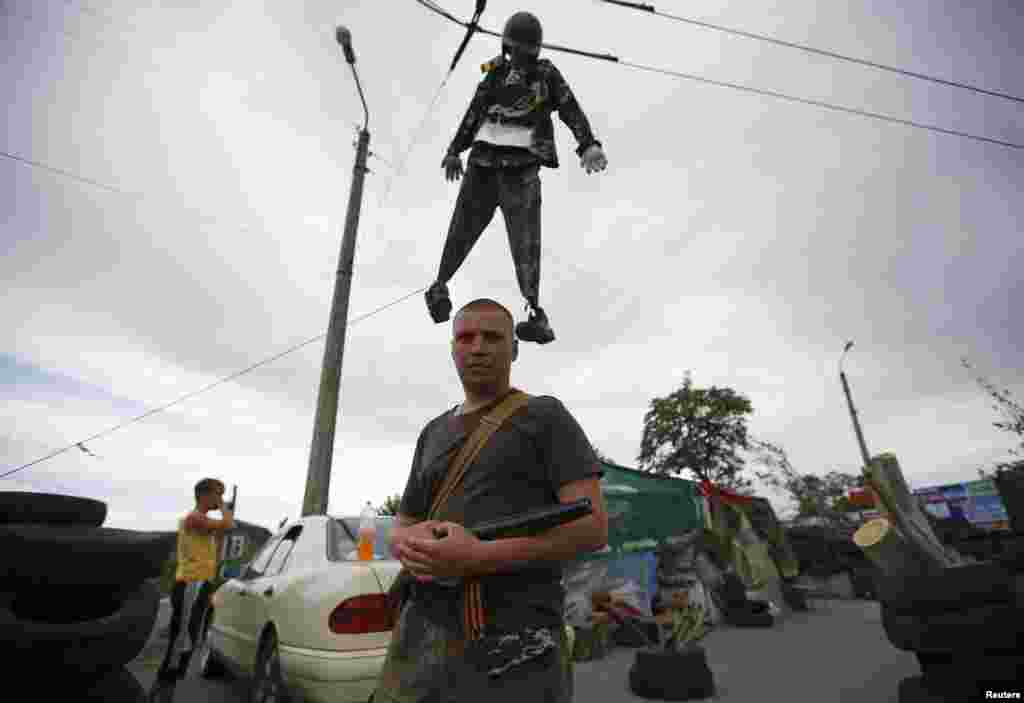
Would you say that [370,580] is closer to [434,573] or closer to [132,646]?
[132,646]

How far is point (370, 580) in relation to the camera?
3504 millimetres

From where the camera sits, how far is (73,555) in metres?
1.43

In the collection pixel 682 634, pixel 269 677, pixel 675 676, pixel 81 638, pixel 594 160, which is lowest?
pixel 675 676

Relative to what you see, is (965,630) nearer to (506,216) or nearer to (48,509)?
(506,216)

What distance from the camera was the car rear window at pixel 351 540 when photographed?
3.94m

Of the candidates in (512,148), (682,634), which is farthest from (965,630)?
(512,148)

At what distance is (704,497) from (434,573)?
11.9 m

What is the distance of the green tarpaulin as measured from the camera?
9742mm

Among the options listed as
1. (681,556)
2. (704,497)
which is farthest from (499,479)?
(704,497)

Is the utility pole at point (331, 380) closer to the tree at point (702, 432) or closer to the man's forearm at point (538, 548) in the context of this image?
the man's forearm at point (538, 548)

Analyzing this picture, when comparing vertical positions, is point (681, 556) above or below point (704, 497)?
below

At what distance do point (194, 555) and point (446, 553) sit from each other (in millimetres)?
5526

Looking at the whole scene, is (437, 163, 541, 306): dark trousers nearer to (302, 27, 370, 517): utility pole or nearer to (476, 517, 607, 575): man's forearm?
(476, 517, 607, 575): man's forearm

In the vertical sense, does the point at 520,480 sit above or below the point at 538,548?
above
